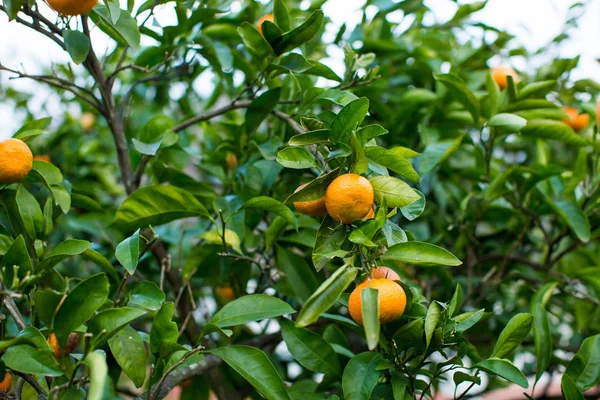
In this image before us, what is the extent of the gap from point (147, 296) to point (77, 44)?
17.7 inches

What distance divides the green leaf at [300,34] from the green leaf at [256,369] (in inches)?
21.9

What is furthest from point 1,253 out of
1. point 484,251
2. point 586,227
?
point 484,251

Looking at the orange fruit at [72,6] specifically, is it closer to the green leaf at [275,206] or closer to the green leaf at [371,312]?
the green leaf at [275,206]

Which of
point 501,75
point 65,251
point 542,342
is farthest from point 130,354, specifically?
point 501,75

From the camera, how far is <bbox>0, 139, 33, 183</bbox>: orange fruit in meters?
0.96

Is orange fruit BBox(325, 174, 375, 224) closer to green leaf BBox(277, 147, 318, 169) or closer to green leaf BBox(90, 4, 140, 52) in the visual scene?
green leaf BBox(277, 147, 318, 169)

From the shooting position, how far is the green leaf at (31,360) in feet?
2.51

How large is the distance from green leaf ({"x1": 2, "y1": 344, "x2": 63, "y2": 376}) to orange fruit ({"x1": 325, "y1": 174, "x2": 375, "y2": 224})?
434mm

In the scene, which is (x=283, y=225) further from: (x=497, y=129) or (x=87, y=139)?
(x=87, y=139)

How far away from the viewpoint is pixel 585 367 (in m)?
1.03

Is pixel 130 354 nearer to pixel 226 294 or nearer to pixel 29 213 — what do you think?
pixel 29 213

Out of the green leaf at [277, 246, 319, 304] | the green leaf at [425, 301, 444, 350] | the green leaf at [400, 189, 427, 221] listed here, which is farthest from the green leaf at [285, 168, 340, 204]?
the green leaf at [277, 246, 319, 304]

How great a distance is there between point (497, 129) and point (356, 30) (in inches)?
20.5

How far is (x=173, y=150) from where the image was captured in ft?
4.88
